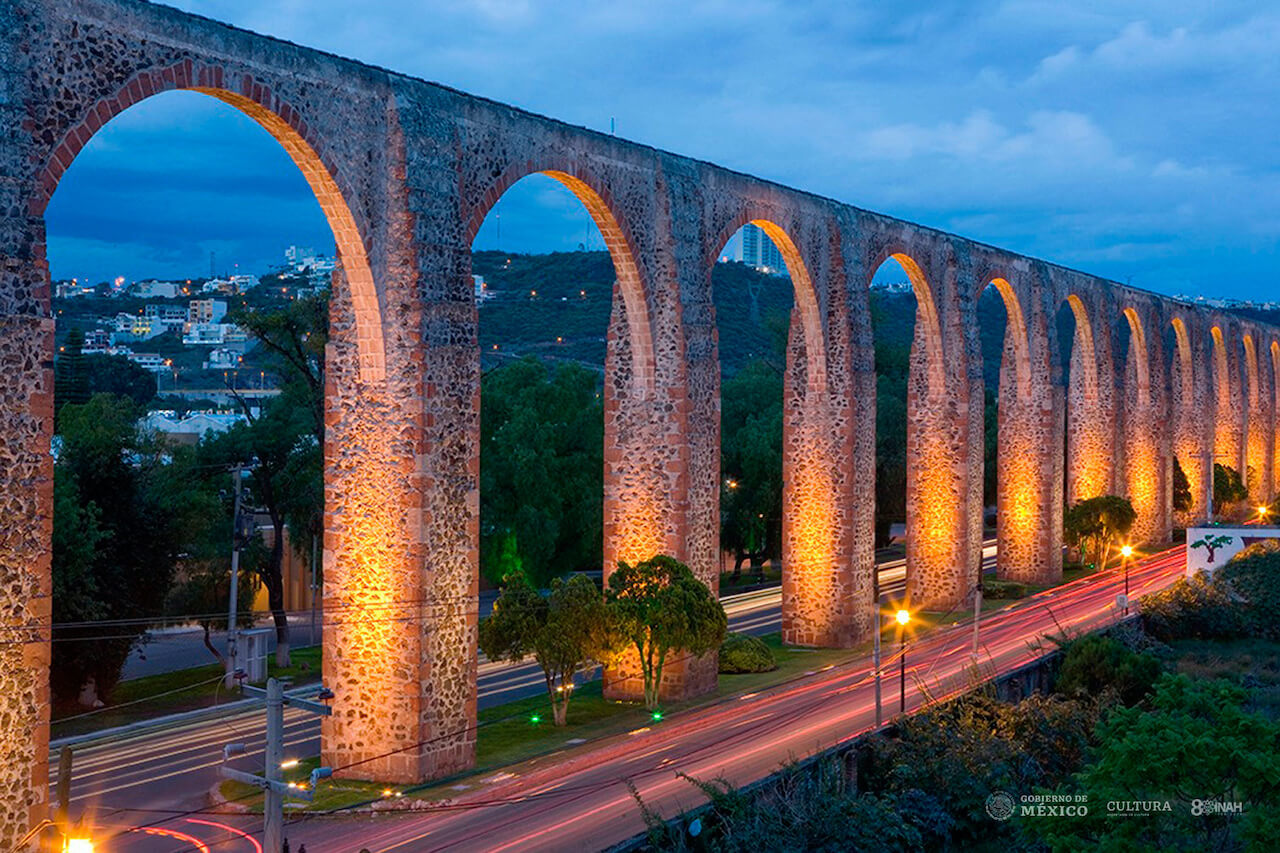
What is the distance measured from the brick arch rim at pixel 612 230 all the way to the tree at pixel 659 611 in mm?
Result: 3699

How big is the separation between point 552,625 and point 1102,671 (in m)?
12.3

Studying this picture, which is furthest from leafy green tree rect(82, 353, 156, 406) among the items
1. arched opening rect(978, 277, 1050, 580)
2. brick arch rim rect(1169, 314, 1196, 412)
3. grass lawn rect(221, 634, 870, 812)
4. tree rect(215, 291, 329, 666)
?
brick arch rim rect(1169, 314, 1196, 412)

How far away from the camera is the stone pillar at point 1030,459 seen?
141 feet

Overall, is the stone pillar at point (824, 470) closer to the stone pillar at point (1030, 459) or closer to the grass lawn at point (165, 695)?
the grass lawn at point (165, 695)

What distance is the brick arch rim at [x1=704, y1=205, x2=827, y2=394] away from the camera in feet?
90.8

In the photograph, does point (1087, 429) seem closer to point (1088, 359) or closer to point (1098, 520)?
point (1088, 359)

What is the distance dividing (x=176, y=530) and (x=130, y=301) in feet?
307

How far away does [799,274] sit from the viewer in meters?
30.0

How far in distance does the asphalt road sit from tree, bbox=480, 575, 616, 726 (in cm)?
353

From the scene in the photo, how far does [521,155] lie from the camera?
71.5ft

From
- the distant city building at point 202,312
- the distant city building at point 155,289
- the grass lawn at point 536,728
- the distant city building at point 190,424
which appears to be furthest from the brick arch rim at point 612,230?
the distant city building at point 155,289

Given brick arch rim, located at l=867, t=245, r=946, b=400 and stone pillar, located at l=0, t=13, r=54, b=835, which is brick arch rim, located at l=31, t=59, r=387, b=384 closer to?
stone pillar, located at l=0, t=13, r=54, b=835

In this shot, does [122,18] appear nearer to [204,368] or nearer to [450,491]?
[450,491]

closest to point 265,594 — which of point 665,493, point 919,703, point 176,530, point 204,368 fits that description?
point 176,530
